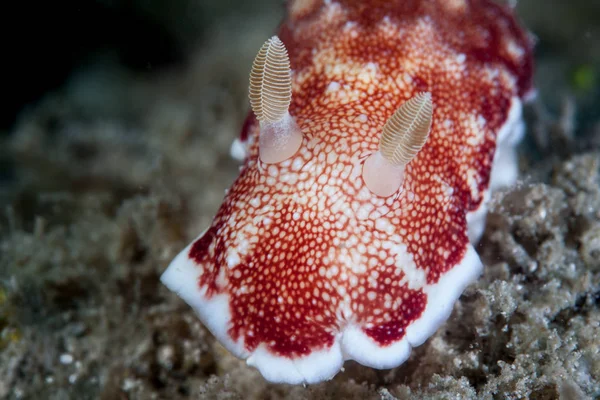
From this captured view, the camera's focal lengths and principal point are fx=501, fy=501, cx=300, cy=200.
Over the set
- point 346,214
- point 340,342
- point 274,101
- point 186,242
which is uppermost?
point 274,101

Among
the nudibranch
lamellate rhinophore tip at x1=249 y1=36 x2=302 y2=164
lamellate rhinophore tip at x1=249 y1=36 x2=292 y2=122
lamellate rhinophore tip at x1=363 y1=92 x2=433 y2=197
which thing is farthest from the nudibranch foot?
lamellate rhinophore tip at x1=249 y1=36 x2=292 y2=122

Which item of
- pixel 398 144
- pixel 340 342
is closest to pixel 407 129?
pixel 398 144

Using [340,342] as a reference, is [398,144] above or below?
above

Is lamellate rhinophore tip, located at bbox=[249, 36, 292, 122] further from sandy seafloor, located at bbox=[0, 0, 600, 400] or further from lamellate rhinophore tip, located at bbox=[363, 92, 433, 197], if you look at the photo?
sandy seafloor, located at bbox=[0, 0, 600, 400]

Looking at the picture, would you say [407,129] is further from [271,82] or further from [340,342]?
[340,342]

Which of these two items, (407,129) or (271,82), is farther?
(271,82)
